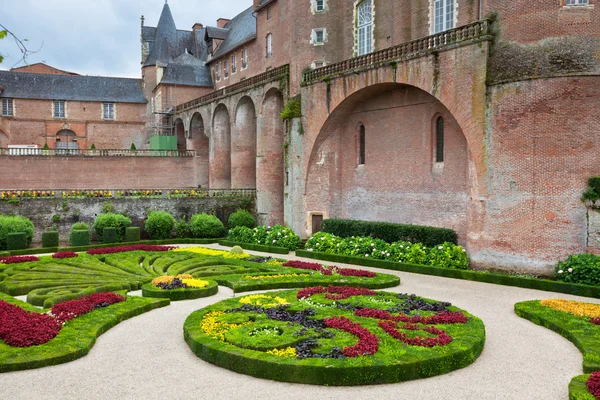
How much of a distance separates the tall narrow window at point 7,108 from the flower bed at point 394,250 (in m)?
35.3

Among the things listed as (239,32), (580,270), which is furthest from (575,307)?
(239,32)

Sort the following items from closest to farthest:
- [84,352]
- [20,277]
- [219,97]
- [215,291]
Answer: [84,352] < [215,291] < [20,277] < [219,97]

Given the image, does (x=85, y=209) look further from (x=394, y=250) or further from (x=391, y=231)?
(x=394, y=250)

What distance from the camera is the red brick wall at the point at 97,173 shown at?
36591 millimetres

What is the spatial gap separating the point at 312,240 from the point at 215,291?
895 centimetres

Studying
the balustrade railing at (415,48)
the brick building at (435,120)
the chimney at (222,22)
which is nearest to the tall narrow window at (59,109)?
the chimney at (222,22)

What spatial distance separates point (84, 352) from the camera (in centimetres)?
948

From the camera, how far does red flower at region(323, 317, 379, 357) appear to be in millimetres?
8805

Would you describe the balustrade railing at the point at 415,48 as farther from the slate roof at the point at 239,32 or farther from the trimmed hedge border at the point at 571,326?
the slate roof at the point at 239,32

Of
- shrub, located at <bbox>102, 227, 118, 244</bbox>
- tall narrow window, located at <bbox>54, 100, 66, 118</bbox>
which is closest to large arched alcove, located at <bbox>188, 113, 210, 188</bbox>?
tall narrow window, located at <bbox>54, 100, 66, 118</bbox>

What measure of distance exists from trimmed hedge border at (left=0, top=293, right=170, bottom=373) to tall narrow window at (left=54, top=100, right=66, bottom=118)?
3957 centimetres

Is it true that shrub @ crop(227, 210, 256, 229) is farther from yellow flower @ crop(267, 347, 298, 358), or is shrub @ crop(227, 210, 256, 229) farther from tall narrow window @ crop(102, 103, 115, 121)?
tall narrow window @ crop(102, 103, 115, 121)

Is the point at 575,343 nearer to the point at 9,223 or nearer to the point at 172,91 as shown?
the point at 9,223

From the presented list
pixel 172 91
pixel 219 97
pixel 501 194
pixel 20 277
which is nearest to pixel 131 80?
pixel 172 91
